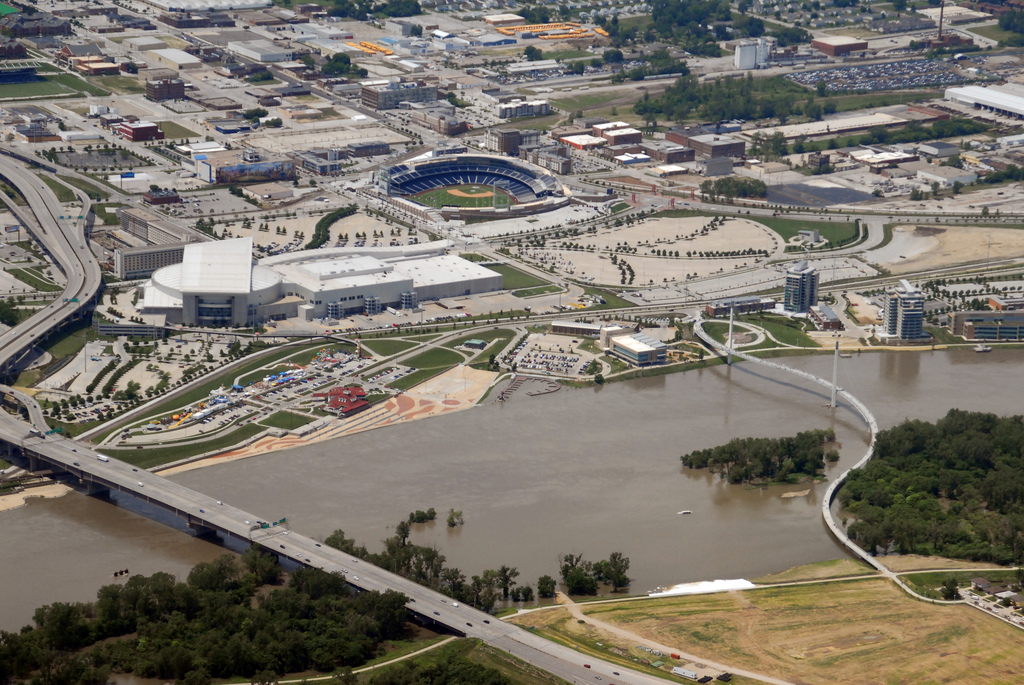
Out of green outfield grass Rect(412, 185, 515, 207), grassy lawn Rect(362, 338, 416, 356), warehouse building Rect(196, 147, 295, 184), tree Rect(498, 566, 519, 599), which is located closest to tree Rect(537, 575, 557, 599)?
tree Rect(498, 566, 519, 599)

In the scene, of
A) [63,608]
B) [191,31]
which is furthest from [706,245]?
[191,31]

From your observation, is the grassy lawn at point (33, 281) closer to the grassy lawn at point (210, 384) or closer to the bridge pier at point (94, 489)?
the grassy lawn at point (210, 384)

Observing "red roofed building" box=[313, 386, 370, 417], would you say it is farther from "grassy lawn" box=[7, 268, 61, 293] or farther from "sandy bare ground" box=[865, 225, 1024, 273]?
"sandy bare ground" box=[865, 225, 1024, 273]

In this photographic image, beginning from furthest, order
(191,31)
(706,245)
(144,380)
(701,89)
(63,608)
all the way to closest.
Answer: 1. (191,31)
2. (701,89)
3. (706,245)
4. (144,380)
5. (63,608)

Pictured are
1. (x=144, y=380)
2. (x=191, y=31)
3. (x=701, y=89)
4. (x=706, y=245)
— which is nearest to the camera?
(x=144, y=380)

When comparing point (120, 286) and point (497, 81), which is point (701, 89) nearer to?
point (497, 81)

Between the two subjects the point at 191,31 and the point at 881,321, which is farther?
the point at 191,31

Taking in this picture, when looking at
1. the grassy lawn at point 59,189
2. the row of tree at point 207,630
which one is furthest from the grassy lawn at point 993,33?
the row of tree at point 207,630
